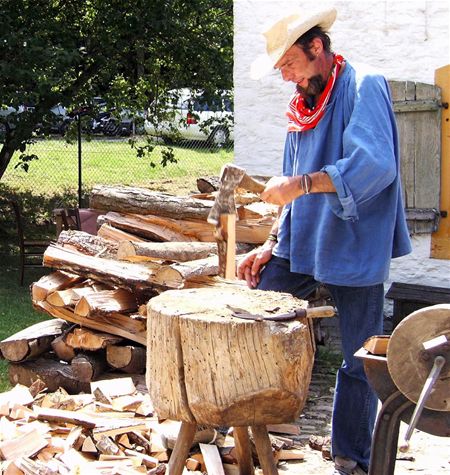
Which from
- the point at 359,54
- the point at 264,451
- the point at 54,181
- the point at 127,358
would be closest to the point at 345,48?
the point at 359,54

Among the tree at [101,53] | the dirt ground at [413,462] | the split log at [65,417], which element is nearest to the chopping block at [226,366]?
the dirt ground at [413,462]

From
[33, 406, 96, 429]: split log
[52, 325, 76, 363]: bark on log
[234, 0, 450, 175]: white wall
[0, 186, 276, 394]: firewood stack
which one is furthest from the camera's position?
[234, 0, 450, 175]: white wall

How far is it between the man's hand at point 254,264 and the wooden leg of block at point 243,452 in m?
0.69

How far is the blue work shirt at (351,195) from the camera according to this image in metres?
3.69

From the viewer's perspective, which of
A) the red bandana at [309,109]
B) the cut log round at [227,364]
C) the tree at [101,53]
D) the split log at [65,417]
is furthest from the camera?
the tree at [101,53]

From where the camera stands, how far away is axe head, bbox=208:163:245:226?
4.14 m

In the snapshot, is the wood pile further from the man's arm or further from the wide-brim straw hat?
the wide-brim straw hat

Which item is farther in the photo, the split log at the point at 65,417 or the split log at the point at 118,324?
the split log at the point at 118,324

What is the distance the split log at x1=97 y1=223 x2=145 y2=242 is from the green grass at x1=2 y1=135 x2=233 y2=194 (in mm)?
7837

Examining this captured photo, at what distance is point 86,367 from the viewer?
18.6ft

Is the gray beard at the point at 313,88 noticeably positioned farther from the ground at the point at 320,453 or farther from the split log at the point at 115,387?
the split log at the point at 115,387

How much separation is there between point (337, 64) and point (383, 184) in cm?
62

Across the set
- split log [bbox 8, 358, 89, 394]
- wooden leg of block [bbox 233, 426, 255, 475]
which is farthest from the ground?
split log [bbox 8, 358, 89, 394]

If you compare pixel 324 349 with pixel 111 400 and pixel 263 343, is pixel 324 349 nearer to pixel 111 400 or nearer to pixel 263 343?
pixel 111 400
